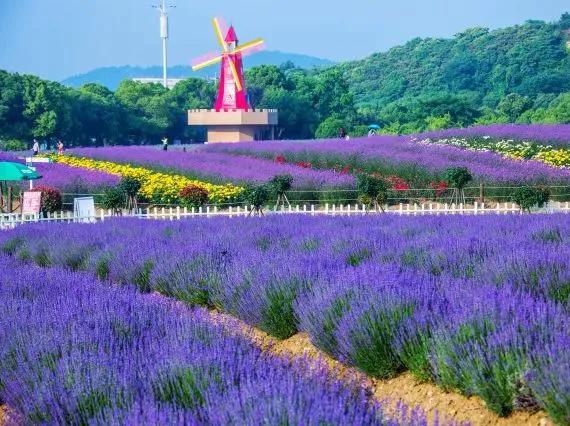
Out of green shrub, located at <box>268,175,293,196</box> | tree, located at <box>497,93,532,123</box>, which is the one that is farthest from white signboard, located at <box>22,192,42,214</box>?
tree, located at <box>497,93,532,123</box>

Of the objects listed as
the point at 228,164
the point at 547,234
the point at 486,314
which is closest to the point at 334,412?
the point at 486,314

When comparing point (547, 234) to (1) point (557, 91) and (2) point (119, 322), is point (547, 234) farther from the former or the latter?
(1) point (557, 91)

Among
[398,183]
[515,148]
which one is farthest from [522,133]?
[398,183]

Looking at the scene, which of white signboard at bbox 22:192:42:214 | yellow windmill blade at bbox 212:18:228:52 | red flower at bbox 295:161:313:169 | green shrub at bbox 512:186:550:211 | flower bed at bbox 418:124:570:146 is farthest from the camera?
yellow windmill blade at bbox 212:18:228:52

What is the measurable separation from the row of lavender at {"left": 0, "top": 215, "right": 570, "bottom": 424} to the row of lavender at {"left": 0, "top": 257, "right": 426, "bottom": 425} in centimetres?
55

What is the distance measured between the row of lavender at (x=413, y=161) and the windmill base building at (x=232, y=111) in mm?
18264

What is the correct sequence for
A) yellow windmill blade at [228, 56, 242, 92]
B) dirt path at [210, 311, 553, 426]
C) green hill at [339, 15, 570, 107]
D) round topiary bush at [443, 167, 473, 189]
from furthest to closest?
green hill at [339, 15, 570, 107], yellow windmill blade at [228, 56, 242, 92], round topiary bush at [443, 167, 473, 189], dirt path at [210, 311, 553, 426]

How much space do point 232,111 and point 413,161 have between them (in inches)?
1075

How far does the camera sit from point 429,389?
4.80 meters

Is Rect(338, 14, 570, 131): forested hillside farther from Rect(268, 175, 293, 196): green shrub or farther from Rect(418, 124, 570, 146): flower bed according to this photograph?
Rect(268, 175, 293, 196): green shrub

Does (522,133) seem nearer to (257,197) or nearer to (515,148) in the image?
(515,148)

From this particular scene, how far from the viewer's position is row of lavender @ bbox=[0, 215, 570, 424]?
417 centimetres

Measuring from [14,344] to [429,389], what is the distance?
7.08 feet

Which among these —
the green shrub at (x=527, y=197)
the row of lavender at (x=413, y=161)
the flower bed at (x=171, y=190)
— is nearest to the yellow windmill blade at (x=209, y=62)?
the row of lavender at (x=413, y=161)
